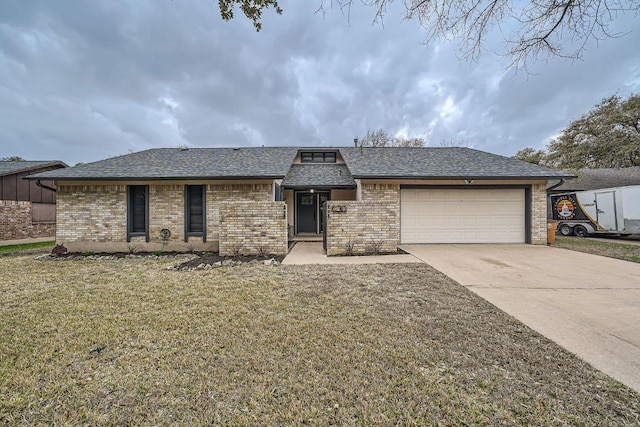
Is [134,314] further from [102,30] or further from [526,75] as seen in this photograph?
[102,30]

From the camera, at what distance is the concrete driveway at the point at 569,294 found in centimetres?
263

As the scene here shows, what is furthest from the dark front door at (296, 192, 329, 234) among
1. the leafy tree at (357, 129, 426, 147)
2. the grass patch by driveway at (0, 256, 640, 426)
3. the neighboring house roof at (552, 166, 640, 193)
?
the neighboring house roof at (552, 166, 640, 193)

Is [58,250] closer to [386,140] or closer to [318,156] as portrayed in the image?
[318,156]

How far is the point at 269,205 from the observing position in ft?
25.3

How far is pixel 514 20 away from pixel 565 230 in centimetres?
1449

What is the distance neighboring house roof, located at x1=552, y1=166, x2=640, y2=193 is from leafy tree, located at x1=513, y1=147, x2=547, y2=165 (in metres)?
5.75

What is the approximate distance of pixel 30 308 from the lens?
3.73 m

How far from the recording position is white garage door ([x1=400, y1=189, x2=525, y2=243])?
9.66 metres

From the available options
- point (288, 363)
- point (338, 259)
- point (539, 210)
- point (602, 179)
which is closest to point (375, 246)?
point (338, 259)

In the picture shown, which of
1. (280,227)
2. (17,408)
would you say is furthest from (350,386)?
(280,227)

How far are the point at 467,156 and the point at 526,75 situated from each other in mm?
9247

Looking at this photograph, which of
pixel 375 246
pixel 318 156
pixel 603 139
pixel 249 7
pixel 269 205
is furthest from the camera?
pixel 603 139

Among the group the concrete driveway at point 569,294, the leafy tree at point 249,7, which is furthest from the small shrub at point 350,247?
the leafy tree at point 249,7

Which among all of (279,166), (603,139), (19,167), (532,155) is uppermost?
(532,155)
